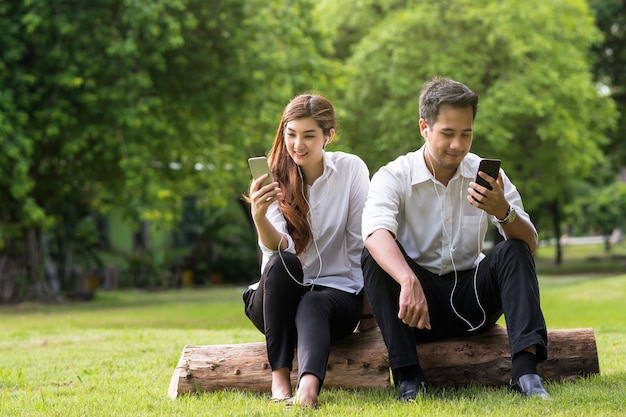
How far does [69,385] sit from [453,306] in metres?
2.47

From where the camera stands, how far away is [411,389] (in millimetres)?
4676

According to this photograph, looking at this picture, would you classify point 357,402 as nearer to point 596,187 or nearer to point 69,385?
point 69,385

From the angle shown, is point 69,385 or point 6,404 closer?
point 6,404

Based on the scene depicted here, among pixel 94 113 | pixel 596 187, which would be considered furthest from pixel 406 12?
pixel 596 187

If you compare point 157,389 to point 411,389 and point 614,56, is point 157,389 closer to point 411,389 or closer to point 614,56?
point 411,389

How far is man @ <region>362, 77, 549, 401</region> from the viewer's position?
4.59 meters

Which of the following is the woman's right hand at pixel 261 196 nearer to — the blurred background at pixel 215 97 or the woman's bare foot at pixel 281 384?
the woman's bare foot at pixel 281 384

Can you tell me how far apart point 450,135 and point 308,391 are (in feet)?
4.77

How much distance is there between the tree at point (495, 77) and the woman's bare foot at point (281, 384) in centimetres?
1744

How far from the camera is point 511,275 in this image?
185 inches

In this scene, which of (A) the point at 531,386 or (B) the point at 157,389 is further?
(B) the point at 157,389

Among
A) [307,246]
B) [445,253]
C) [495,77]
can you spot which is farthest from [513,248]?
[495,77]

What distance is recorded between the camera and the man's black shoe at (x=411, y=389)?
4.64 m

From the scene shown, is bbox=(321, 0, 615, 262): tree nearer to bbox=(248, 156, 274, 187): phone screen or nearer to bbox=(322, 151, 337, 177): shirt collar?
bbox=(322, 151, 337, 177): shirt collar
